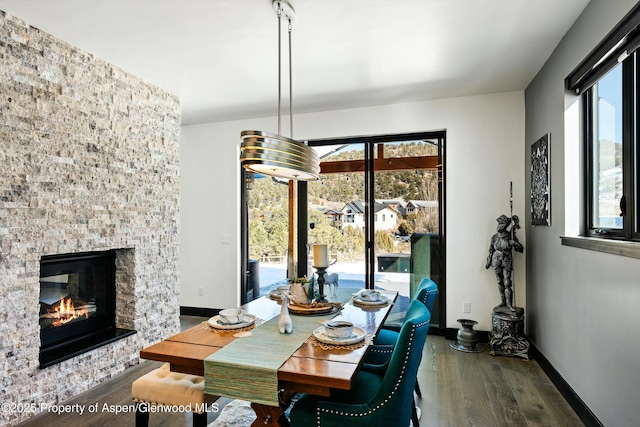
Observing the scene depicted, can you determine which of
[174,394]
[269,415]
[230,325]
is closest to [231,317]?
[230,325]

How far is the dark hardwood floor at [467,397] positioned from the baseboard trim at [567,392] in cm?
4

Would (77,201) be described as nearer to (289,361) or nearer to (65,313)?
(65,313)

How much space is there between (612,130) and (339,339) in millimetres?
2073

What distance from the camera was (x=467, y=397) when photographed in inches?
106

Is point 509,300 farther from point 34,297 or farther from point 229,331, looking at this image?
point 34,297

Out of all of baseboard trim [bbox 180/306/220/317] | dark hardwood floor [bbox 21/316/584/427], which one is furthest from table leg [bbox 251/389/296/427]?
A: baseboard trim [bbox 180/306/220/317]

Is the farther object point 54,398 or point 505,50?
point 505,50

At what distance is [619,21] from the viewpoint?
1.92 meters

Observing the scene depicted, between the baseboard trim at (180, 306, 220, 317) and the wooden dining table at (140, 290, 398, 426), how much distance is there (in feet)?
10.1

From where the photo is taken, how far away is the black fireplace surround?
2.80 meters

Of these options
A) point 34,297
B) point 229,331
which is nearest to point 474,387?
point 229,331

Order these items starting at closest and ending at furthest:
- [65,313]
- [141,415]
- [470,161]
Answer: [141,415]
[65,313]
[470,161]

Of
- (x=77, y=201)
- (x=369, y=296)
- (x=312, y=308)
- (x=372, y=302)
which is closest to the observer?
(x=312, y=308)

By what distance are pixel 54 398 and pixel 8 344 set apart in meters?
0.55
